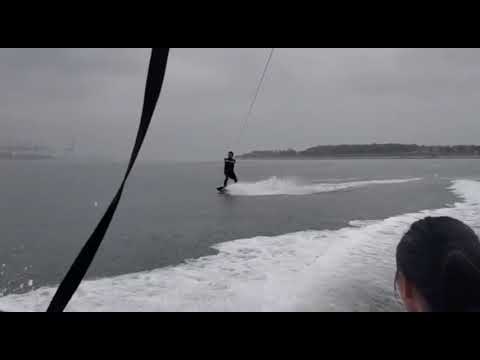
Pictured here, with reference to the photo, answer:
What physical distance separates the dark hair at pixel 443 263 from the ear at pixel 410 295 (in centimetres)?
1

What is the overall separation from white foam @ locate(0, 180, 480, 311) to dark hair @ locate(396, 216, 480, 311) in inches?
74.6

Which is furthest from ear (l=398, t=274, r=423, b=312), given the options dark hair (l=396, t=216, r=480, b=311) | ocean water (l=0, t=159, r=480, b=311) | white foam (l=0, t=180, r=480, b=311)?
white foam (l=0, t=180, r=480, b=311)

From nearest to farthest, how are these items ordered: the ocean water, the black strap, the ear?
1. the black strap
2. the ear
3. the ocean water

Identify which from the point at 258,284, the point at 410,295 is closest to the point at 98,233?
the point at 410,295

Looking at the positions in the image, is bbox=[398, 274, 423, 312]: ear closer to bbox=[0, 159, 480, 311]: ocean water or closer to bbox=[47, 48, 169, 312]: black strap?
bbox=[47, 48, 169, 312]: black strap

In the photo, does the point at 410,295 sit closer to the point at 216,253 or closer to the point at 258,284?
the point at 258,284

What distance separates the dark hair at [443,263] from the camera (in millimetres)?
708

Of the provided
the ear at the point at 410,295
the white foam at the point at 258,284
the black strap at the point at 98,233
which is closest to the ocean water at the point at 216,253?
the white foam at the point at 258,284

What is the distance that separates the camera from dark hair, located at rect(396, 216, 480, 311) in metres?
0.71
